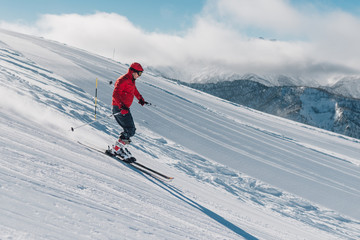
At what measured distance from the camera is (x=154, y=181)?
5.39 metres

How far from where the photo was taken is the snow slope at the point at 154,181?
276 cm

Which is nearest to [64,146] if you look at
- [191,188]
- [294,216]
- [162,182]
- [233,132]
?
[162,182]

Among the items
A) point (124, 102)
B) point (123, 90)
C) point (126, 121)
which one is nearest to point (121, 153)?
point (126, 121)

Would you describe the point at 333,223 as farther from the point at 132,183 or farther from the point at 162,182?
the point at 132,183

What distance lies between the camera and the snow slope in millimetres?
2758

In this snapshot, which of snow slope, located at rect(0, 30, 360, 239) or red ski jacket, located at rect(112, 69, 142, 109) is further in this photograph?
red ski jacket, located at rect(112, 69, 142, 109)

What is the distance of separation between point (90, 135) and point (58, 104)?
2054 mm

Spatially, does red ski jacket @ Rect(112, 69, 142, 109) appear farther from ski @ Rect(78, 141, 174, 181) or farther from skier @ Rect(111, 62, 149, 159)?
ski @ Rect(78, 141, 174, 181)

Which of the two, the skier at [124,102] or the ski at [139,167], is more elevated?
the skier at [124,102]

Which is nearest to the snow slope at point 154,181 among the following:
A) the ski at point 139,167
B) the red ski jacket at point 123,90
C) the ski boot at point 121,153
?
the ski at point 139,167

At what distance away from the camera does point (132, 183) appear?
14.9ft

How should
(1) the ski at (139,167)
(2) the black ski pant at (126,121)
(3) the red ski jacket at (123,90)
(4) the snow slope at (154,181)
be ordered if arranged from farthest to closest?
(2) the black ski pant at (126,121)
(3) the red ski jacket at (123,90)
(1) the ski at (139,167)
(4) the snow slope at (154,181)

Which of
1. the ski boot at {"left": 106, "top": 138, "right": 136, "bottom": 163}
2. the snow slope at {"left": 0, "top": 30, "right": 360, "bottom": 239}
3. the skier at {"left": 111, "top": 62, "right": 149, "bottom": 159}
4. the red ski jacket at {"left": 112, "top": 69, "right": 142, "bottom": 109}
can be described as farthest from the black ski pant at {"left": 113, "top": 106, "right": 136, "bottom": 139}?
the snow slope at {"left": 0, "top": 30, "right": 360, "bottom": 239}

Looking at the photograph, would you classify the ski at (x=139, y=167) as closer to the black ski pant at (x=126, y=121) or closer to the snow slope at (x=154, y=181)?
the snow slope at (x=154, y=181)
